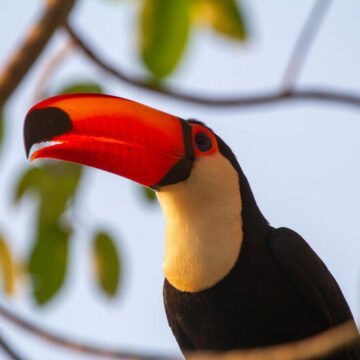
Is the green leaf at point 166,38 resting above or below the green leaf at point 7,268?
above

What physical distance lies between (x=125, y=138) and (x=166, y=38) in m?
1.38

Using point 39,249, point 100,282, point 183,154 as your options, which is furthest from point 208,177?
point 39,249

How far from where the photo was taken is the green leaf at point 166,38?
8.92 feet

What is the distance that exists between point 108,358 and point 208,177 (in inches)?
75.8

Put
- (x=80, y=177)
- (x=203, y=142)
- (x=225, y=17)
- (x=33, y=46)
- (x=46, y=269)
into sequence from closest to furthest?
(x=33, y=46), (x=225, y=17), (x=46, y=269), (x=80, y=177), (x=203, y=142)

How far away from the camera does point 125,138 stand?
13.4ft

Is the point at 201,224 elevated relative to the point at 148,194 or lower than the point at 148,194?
lower

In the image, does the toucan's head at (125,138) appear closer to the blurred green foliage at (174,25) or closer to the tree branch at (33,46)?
the blurred green foliage at (174,25)

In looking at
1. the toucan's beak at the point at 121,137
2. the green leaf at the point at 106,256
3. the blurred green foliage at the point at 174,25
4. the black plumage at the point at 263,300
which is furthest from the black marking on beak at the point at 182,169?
the blurred green foliage at the point at 174,25

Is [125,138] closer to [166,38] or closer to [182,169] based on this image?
[182,169]

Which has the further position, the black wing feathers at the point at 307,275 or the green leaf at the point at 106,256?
the black wing feathers at the point at 307,275

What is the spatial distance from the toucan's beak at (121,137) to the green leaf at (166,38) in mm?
1032

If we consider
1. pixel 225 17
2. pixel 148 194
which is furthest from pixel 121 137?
pixel 225 17

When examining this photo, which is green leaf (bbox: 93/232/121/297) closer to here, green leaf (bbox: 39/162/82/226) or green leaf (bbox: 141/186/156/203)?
green leaf (bbox: 39/162/82/226)
